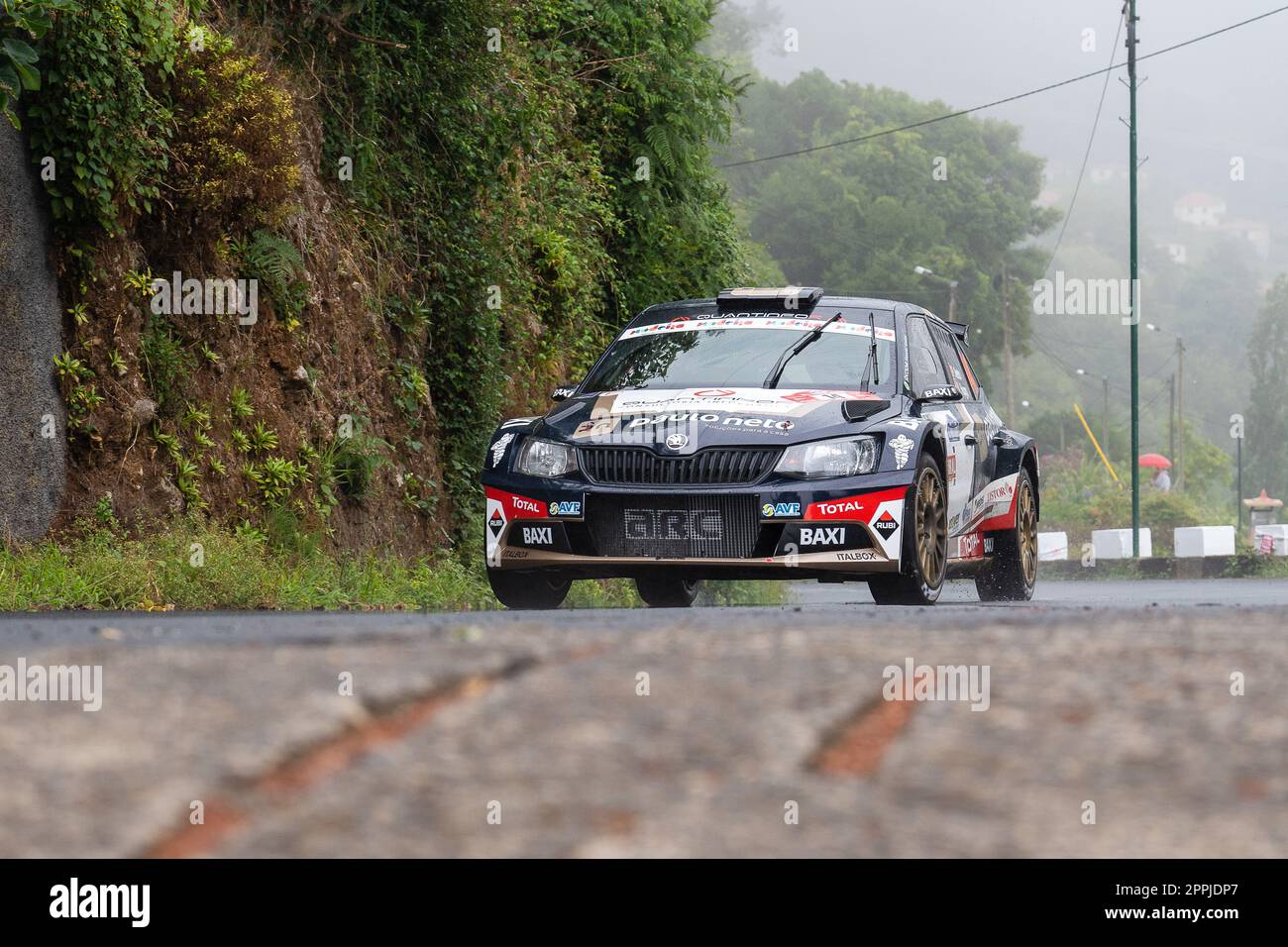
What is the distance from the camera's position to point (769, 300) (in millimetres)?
11312

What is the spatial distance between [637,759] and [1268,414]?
133951 mm

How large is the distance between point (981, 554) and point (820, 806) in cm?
983

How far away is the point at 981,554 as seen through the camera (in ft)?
38.6

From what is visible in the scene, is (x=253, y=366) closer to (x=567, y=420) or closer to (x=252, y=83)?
(x=252, y=83)

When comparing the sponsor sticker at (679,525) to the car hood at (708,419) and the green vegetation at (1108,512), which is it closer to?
the car hood at (708,419)

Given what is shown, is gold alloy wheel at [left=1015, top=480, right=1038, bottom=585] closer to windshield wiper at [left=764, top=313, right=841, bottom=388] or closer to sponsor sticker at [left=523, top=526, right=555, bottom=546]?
windshield wiper at [left=764, top=313, right=841, bottom=388]

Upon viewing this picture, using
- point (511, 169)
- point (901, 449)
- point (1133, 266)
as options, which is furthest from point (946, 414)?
point (1133, 266)

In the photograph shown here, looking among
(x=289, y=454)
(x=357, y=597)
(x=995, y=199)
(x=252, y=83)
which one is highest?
(x=995, y=199)

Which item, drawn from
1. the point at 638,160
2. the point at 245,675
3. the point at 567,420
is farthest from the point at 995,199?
the point at 245,675

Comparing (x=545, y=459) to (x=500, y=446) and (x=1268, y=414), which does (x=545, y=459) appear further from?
(x=1268, y=414)

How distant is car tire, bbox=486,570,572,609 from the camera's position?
9.79m

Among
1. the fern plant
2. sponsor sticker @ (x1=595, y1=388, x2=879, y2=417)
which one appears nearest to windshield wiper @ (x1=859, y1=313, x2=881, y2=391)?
sponsor sticker @ (x1=595, y1=388, x2=879, y2=417)

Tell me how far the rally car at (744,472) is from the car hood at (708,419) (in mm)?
11
